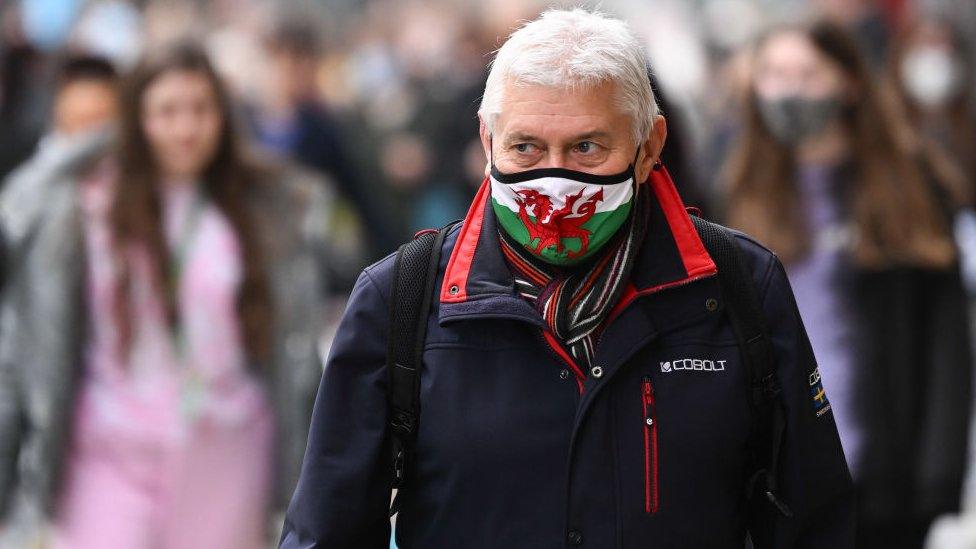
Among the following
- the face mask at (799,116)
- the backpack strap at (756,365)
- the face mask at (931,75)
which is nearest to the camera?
the backpack strap at (756,365)

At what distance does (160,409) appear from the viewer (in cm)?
653

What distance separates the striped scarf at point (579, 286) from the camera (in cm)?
366

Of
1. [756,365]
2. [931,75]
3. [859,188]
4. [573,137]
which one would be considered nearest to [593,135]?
[573,137]

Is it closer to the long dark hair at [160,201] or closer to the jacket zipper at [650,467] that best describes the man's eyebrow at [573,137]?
the jacket zipper at [650,467]

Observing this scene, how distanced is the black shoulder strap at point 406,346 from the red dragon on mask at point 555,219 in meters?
0.23

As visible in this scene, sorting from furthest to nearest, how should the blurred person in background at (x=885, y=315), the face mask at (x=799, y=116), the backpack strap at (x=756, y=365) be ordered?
the face mask at (x=799, y=116), the blurred person in background at (x=885, y=315), the backpack strap at (x=756, y=365)

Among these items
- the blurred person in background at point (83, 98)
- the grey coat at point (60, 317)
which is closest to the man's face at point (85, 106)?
the blurred person in background at point (83, 98)

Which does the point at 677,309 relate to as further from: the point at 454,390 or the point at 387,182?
the point at 387,182

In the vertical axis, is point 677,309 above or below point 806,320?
above

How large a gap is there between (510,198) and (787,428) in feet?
2.29

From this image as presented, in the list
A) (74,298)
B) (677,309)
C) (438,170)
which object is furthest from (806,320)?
(438,170)

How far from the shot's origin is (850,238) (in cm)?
648

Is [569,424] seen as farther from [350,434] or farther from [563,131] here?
[563,131]

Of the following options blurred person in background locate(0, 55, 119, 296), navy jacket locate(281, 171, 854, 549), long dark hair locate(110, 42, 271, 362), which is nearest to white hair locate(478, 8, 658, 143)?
navy jacket locate(281, 171, 854, 549)
